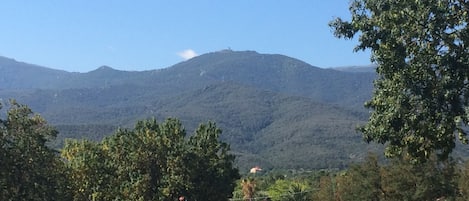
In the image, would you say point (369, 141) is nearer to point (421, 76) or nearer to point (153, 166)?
point (421, 76)

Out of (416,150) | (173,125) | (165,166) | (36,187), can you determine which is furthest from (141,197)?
(416,150)

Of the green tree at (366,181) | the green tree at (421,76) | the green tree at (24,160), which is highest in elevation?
the green tree at (421,76)

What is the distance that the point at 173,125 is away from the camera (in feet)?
153

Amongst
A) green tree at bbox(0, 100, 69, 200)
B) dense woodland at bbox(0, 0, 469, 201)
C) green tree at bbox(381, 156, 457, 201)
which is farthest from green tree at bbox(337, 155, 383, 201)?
green tree at bbox(0, 100, 69, 200)

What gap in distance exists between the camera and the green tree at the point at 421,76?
522 inches

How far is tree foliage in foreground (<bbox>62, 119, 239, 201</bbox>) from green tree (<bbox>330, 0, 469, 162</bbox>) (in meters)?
28.7

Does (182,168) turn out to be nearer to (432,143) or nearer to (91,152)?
(91,152)

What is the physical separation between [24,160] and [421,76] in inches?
788

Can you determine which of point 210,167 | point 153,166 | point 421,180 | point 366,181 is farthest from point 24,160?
point 366,181

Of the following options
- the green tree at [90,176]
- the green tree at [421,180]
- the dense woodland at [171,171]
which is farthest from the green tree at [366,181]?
the green tree at [90,176]

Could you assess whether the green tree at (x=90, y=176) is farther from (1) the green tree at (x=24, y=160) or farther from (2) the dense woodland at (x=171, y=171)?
(1) the green tree at (x=24, y=160)

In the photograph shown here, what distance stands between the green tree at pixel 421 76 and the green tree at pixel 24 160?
1816 cm

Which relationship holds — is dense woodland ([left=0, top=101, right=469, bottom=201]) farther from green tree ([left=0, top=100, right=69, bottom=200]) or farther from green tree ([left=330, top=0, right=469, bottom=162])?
green tree ([left=330, top=0, right=469, bottom=162])

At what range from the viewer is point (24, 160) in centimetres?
2745
